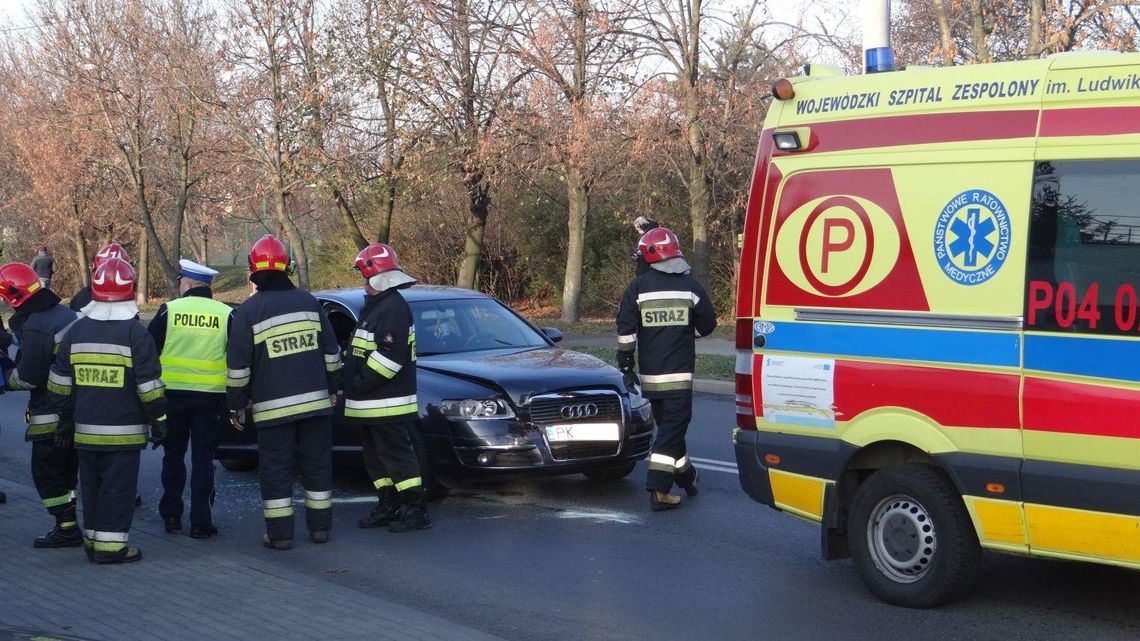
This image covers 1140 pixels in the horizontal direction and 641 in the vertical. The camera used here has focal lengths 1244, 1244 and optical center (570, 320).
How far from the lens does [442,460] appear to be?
27.6 ft

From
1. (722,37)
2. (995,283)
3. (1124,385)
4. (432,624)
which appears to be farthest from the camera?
(722,37)

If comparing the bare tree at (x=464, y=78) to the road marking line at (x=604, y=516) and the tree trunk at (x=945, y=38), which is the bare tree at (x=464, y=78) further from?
the road marking line at (x=604, y=516)

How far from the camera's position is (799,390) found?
6246mm

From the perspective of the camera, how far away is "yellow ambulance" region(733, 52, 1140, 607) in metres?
5.16

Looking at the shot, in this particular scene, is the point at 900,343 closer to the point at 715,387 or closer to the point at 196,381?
the point at 196,381

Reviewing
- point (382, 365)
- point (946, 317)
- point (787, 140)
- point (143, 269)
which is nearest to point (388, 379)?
point (382, 365)

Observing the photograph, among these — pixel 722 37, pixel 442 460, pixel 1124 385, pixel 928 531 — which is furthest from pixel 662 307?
pixel 722 37

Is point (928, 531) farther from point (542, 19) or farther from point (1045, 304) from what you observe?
point (542, 19)

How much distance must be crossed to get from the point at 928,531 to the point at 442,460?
3.61 metres

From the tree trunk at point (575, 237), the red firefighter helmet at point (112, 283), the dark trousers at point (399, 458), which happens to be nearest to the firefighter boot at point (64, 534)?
the red firefighter helmet at point (112, 283)

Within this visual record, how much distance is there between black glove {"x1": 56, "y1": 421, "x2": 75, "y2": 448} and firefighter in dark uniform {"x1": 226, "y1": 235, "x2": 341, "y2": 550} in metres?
0.94

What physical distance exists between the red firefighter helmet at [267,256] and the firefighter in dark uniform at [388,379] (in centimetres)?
51

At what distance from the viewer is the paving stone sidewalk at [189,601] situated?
5.71m

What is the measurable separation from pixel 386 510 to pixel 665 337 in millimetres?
2176
